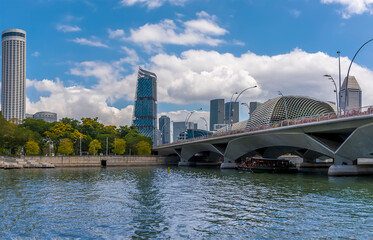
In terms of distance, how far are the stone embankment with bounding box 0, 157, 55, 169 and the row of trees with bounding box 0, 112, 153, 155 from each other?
802 cm

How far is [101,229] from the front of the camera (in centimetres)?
1927

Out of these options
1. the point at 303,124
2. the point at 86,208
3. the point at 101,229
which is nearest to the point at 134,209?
the point at 86,208

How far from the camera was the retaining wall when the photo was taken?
9662 cm

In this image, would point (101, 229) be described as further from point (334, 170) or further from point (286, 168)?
point (286, 168)

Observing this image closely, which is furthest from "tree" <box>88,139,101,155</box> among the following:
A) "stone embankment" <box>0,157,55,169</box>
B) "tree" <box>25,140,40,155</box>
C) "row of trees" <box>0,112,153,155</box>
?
"stone embankment" <box>0,157,55,169</box>

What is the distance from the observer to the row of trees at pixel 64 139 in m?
98.1

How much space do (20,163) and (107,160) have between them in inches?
1076

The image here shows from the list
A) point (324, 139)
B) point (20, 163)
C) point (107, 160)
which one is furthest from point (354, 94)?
point (20, 163)

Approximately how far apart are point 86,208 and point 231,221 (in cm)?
1041

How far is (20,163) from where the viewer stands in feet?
278

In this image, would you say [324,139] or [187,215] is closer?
[187,215]

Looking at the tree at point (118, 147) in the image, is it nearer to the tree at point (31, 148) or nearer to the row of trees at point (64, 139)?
the row of trees at point (64, 139)

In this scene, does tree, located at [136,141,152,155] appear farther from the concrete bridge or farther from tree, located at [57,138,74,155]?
the concrete bridge

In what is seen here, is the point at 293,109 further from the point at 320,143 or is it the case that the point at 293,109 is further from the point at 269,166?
the point at 320,143
